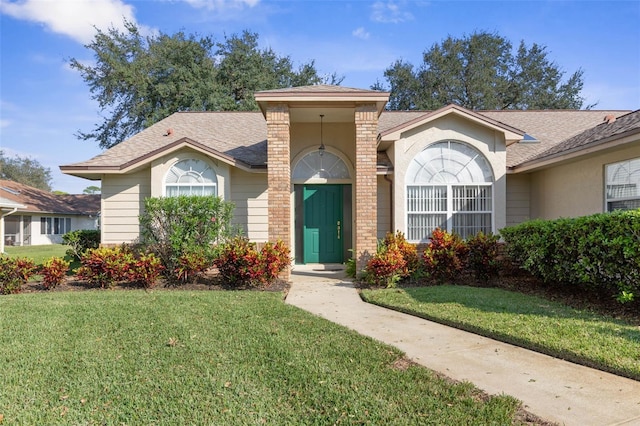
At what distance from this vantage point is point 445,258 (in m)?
8.37

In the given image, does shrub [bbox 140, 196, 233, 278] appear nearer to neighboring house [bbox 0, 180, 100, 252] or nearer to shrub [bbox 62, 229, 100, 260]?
shrub [bbox 62, 229, 100, 260]

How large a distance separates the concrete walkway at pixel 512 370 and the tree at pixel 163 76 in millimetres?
19516

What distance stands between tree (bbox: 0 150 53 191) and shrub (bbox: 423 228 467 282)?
64.4 m

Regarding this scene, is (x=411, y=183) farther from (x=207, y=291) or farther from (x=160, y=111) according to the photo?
(x=160, y=111)

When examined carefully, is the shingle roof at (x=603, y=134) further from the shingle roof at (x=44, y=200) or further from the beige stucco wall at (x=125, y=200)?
the shingle roof at (x=44, y=200)

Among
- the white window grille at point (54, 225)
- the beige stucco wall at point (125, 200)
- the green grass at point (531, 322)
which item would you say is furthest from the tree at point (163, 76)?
the green grass at point (531, 322)

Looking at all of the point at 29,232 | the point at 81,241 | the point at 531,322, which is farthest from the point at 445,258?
the point at 29,232

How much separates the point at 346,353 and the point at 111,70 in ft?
80.4

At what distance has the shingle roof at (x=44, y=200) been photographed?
86.3ft

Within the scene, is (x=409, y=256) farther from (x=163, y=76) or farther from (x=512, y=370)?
(x=163, y=76)

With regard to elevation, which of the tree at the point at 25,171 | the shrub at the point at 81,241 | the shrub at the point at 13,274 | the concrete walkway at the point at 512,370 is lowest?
the concrete walkway at the point at 512,370

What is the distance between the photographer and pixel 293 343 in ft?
14.3

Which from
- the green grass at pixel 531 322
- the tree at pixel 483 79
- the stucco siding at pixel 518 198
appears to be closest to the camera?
the green grass at pixel 531 322

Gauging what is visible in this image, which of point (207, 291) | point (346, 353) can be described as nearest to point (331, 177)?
point (207, 291)
